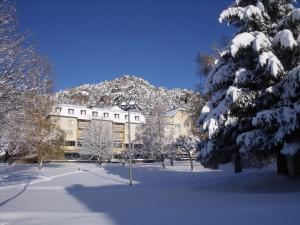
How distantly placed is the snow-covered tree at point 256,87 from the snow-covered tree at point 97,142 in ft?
163

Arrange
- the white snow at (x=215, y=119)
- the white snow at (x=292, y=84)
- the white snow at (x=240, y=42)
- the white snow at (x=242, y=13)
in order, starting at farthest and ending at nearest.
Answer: the white snow at (x=242, y=13)
the white snow at (x=215, y=119)
the white snow at (x=240, y=42)
the white snow at (x=292, y=84)

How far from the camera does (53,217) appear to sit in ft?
36.0

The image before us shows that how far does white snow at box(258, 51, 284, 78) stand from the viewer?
1609 cm

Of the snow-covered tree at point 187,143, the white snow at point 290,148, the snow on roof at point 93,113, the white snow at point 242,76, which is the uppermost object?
the snow on roof at point 93,113

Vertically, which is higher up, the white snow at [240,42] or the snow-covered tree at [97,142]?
the white snow at [240,42]

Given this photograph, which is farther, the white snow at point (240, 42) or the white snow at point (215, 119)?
the white snow at point (215, 119)

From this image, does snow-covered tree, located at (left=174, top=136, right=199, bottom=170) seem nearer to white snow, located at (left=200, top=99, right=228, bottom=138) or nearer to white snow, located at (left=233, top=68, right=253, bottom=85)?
white snow, located at (left=200, top=99, right=228, bottom=138)

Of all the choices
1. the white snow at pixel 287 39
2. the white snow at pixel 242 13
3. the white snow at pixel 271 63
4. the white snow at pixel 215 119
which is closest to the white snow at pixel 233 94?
the white snow at pixel 215 119

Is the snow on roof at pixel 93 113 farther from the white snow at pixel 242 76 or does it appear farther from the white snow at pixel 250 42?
the white snow at pixel 250 42

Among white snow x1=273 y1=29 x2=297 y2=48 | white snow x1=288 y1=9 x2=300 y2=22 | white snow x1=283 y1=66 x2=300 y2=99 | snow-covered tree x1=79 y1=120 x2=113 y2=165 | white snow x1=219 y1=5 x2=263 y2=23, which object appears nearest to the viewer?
white snow x1=283 y1=66 x2=300 y2=99

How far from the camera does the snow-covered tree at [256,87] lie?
53.5ft

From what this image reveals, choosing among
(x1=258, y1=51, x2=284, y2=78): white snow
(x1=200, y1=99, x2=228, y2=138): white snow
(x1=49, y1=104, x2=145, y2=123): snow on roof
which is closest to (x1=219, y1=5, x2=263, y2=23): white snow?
(x1=258, y1=51, x2=284, y2=78): white snow

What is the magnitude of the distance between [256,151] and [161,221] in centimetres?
814

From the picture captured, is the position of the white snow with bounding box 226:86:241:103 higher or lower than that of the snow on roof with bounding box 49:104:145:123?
lower
